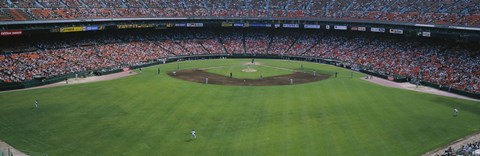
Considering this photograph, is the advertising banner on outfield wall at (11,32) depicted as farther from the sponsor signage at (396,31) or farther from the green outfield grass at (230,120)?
the sponsor signage at (396,31)

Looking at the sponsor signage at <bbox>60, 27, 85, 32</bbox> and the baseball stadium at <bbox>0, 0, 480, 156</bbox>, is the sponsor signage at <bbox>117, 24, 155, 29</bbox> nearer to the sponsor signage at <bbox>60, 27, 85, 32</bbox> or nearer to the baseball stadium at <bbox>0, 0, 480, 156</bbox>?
the baseball stadium at <bbox>0, 0, 480, 156</bbox>

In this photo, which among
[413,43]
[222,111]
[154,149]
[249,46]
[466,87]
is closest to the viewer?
[154,149]

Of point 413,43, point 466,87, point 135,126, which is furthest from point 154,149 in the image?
point 413,43

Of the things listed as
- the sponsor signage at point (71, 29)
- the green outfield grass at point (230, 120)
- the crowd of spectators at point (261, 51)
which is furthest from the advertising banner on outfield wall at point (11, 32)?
the green outfield grass at point (230, 120)

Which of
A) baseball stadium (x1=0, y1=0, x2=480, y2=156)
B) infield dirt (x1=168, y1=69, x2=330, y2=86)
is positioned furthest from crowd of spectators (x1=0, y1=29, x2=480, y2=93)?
infield dirt (x1=168, y1=69, x2=330, y2=86)

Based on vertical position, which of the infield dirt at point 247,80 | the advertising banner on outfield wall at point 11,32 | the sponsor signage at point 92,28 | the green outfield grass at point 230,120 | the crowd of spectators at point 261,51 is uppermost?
the sponsor signage at point 92,28

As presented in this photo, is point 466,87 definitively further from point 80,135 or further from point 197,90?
point 80,135

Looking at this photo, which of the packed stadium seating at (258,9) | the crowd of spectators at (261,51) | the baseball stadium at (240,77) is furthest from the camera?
the packed stadium seating at (258,9)
